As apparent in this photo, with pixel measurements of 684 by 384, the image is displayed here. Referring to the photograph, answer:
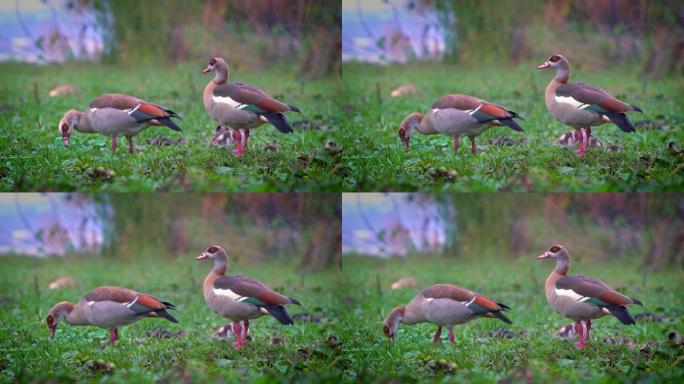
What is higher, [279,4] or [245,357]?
[279,4]

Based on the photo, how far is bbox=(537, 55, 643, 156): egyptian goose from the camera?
7.54 metres

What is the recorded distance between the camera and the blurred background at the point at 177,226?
796 centimetres

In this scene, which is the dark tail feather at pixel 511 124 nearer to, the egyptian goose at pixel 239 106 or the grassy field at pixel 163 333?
the egyptian goose at pixel 239 106

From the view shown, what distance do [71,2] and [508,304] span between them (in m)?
4.19

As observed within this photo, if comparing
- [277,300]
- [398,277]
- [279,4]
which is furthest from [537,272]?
[279,4]

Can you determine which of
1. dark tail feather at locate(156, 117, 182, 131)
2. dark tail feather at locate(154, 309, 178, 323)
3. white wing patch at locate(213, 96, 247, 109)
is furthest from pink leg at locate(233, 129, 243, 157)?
dark tail feather at locate(154, 309, 178, 323)

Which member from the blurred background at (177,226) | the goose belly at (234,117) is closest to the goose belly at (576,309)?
the blurred background at (177,226)

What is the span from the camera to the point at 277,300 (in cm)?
747

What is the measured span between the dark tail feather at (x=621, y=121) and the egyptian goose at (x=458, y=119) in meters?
0.68

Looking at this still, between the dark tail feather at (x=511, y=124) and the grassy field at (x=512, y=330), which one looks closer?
the grassy field at (x=512, y=330)

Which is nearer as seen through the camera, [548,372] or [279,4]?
[548,372]

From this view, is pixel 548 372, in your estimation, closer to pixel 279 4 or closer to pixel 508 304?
pixel 508 304

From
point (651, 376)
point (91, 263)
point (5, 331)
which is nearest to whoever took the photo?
point (651, 376)

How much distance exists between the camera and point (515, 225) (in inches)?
323
